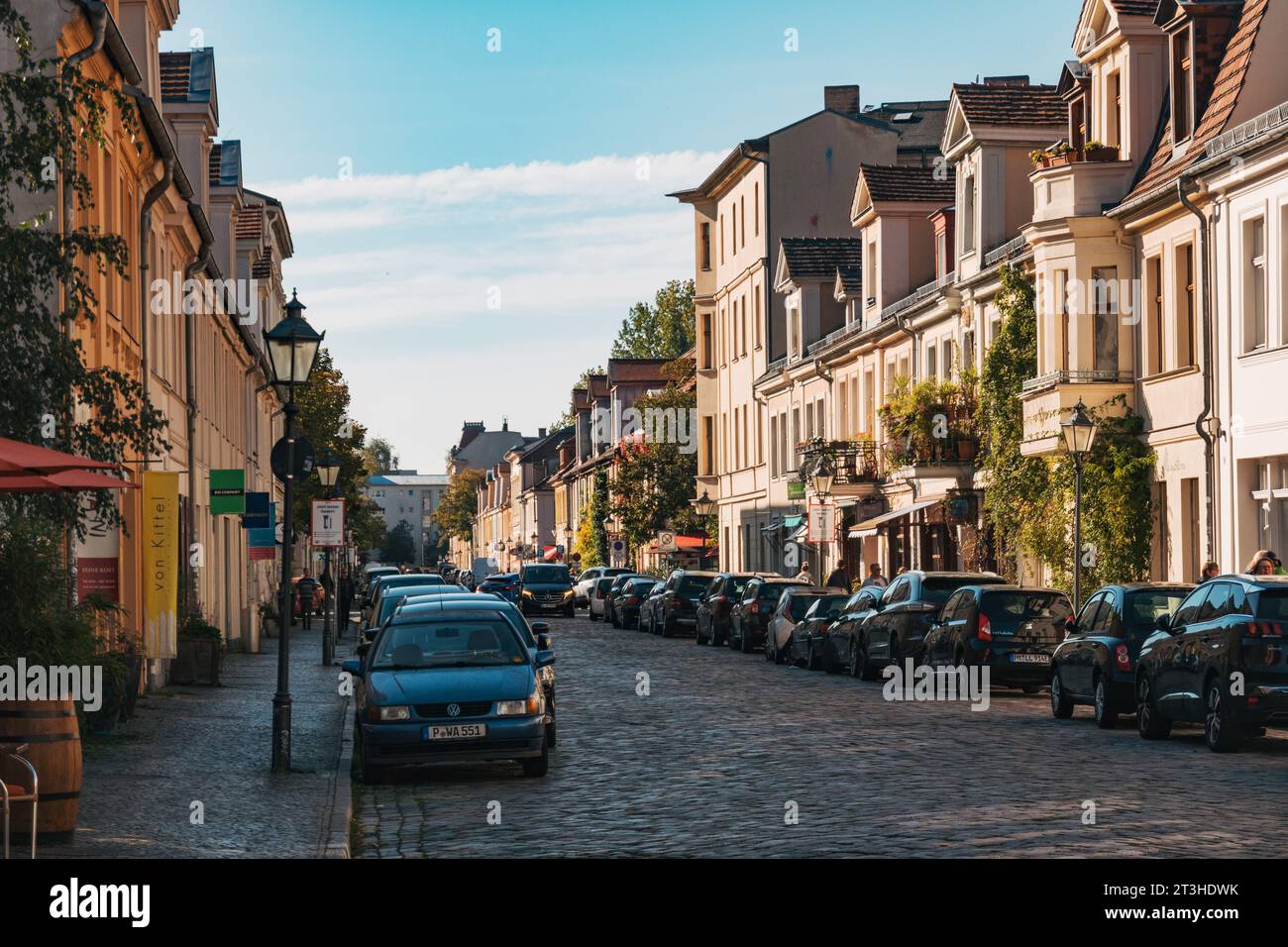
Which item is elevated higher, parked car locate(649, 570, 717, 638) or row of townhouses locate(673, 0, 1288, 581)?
row of townhouses locate(673, 0, 1288, 581)

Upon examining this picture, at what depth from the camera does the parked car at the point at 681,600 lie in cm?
4878

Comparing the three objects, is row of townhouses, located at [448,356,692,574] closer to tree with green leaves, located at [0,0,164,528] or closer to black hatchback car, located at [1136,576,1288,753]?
black hatchback car, located at [1136,576,1288,753]

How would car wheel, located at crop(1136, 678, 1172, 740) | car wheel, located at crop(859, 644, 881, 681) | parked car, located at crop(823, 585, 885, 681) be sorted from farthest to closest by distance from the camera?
parked car, located at crop(823, 585, 885, 681)
car wheel, located at crop(859, 644, 881, 681)
car wheel, located at crop(1136, 678, 1172, 740)

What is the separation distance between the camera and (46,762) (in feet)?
40.5

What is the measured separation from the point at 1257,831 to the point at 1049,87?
104 ft

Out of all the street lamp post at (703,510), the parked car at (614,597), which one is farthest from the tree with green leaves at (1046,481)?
the street lamp post at (703,510)

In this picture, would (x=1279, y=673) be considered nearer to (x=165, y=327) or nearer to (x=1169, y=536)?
(x=1169, y=536)

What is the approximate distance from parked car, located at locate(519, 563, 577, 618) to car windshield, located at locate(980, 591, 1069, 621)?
136ft

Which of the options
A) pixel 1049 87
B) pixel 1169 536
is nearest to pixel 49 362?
pixel 1169 536

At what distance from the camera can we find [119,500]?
27.4 m

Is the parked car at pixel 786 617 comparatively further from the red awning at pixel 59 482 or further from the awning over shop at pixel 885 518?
the red awning at pixel 59 482

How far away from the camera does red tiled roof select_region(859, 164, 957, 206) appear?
50562 millimetres

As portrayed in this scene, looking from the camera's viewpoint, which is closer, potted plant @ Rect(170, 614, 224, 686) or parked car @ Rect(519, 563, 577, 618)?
potted plant @ Rect(170, 614, 224, 686)

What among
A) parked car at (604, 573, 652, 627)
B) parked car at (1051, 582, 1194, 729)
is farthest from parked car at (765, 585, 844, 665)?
parked car at (604, 573, 652, 627)
